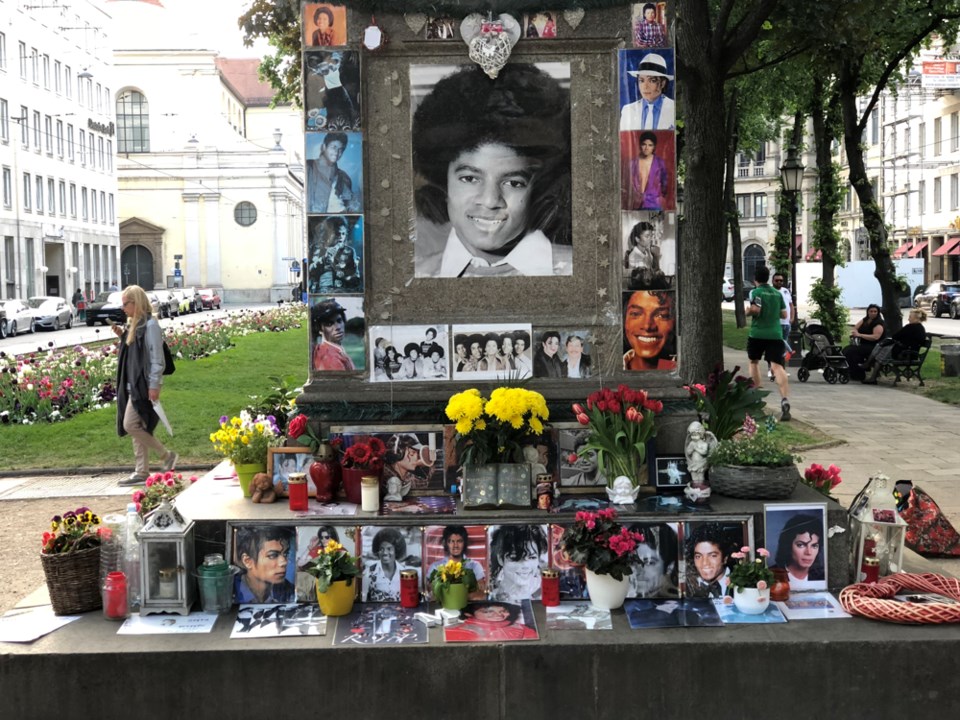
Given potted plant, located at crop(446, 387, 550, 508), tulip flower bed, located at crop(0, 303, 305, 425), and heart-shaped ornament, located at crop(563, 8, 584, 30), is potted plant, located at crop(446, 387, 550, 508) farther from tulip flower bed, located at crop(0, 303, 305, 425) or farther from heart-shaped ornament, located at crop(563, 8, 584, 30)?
tulip flower bed, located at crop(0, 303, 305, 425)

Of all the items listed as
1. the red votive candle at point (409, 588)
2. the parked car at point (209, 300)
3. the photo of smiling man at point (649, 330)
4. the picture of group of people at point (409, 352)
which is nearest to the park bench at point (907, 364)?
the photo of smiling man at point (649, 330)

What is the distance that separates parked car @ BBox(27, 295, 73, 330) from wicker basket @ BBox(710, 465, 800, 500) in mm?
43029

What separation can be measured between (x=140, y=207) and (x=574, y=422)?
270 feet

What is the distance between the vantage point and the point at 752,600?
6156 millimetres

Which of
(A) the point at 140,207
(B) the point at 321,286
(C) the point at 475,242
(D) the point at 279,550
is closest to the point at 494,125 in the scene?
(C) the point at 475,242

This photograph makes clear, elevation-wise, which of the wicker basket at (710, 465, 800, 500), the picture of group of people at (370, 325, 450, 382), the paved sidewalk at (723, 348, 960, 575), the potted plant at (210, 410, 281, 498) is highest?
the picture of group of people at (370, 325, 450, 382)

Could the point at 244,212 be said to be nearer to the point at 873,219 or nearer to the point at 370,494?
the point at 873,219

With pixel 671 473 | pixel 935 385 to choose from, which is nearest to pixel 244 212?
pixel 935 385

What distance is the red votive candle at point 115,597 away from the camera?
6.27 m

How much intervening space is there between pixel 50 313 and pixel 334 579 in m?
43.9

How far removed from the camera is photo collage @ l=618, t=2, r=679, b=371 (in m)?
7.53

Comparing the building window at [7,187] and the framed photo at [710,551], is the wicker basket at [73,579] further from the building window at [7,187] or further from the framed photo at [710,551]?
the building window at [7,187]

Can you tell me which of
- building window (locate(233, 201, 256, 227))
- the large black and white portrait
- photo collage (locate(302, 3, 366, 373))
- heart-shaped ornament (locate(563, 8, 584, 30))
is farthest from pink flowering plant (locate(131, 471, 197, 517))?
building window (locate(233, 201, 256, 227))

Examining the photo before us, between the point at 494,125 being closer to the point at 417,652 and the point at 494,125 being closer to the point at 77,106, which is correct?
the point at 417,652
